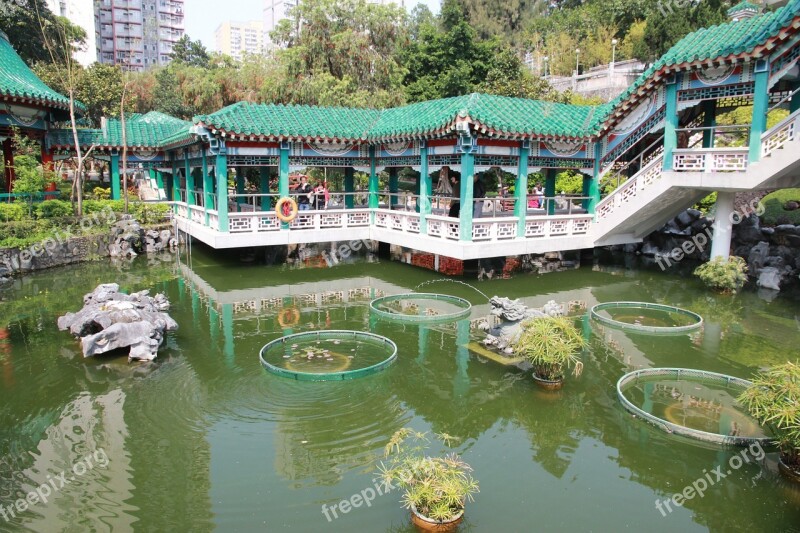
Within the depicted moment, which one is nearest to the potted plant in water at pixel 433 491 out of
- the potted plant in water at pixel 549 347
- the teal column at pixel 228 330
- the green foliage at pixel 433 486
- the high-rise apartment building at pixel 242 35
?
the green foliage at pixel 433 486

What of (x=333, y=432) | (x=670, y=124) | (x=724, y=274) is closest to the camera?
(x=333, y=432)

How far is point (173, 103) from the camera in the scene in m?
41.5

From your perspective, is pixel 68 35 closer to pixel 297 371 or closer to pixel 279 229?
pixel 279 229

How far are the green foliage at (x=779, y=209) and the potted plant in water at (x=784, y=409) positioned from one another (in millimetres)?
12087

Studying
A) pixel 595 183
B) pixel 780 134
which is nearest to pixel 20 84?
pixel 595 183

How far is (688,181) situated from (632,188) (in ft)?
5.30

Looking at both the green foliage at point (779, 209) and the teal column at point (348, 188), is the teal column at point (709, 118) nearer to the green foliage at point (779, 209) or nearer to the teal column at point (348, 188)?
the green foliage at point (779, 209)

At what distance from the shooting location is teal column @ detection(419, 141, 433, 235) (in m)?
14.9

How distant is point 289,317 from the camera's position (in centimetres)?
1148

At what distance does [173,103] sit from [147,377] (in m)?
37.4

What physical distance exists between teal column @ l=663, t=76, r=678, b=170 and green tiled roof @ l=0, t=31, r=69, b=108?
17.0 metres

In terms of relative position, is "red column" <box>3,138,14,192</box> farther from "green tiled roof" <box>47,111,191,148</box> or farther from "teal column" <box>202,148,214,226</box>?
"teal column" <box>202,148,214,226</box>

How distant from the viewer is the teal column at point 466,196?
13.7 m

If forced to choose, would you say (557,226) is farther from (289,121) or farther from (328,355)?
(328,355)
